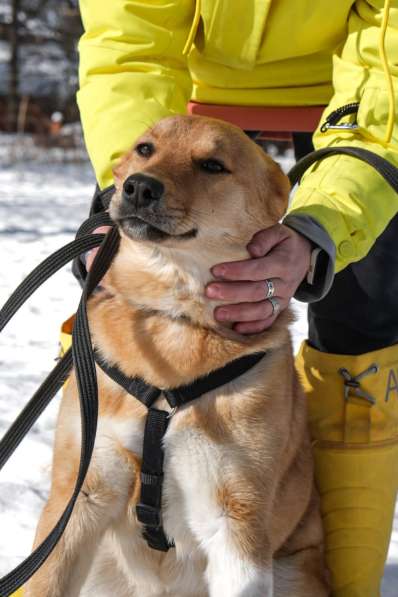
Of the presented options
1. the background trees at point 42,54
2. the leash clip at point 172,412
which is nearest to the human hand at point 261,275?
the leash clip at point 172,412

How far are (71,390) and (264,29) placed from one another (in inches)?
46.3

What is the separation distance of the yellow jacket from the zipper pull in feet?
0.07

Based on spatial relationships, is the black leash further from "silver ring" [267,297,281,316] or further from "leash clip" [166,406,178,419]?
"silver ring" [267,297,281,316]

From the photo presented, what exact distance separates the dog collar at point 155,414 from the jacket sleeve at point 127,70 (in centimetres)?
66

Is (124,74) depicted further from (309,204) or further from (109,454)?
(109,454)

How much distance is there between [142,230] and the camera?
195 cm

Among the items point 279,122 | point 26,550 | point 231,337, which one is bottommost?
point 26,550

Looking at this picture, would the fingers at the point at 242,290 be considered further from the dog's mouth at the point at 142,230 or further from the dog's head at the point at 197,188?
the dog's mouth at the point at 142,230

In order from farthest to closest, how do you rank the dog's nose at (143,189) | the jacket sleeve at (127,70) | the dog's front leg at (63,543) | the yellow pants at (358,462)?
the yellow pants at (358,462), the jacket sleeve at (127,70), the dog's front leg at (63,543), the dog's nose at (143,189)

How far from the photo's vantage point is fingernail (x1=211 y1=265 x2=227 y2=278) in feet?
6.82

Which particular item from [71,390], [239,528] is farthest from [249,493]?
[71,390]

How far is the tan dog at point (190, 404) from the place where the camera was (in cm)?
207

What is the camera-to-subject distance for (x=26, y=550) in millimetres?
2695

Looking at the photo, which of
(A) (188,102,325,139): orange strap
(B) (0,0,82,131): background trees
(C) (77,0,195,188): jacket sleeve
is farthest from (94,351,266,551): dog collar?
(B) (0,0,82,131): background trees
